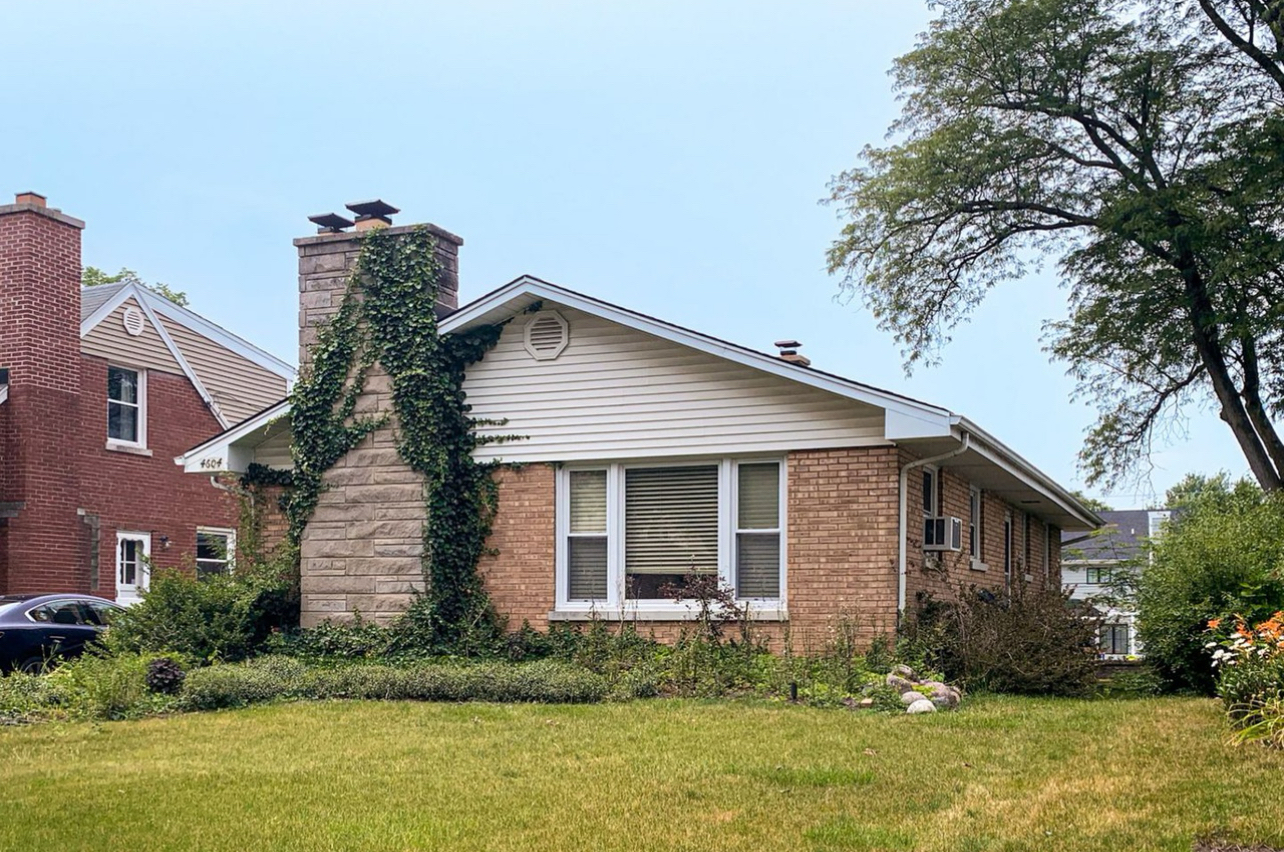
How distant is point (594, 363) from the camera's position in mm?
16797

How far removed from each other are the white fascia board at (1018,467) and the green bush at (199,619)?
855cm

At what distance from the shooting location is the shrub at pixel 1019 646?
46.8 ft

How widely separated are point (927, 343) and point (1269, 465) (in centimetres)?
641

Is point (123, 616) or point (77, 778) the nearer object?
point (77, 778)

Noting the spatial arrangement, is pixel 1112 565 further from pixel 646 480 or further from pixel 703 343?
pixel 703 343

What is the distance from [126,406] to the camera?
86.1 ft

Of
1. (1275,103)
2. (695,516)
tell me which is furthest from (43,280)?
(1275,103)

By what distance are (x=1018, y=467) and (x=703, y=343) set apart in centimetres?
516

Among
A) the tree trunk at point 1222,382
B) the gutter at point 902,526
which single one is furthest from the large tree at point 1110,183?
the gutter at point 902,526

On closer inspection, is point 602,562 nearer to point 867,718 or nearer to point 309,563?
point 309,563

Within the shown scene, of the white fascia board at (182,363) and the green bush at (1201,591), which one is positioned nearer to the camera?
the green bush at (1201,591)

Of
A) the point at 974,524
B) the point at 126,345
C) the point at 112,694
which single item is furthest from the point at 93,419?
the point at 974,524

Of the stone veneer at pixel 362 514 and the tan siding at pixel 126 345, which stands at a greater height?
the tan siding at pixel 126 345

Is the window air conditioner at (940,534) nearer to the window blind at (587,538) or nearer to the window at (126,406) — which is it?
the window blind at (587,538)
